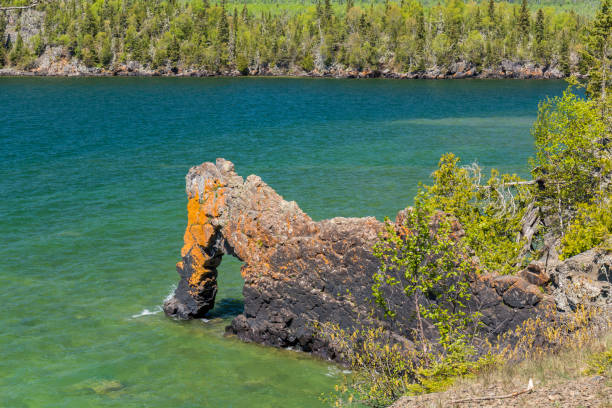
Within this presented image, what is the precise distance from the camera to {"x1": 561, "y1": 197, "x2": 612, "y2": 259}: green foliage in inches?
892

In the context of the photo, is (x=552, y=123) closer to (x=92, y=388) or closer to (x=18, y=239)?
(x=92, y=388)

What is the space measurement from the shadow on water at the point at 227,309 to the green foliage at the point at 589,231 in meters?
15.6

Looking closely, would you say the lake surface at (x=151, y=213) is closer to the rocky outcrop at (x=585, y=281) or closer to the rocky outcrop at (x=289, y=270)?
the rocky outcrop at (x=289, y=270)

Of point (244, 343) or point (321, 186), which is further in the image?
point (321, 186)

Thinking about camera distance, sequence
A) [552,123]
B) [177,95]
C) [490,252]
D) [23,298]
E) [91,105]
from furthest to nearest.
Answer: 1. [177,95]
2. [91,105]
3. [23,298]
4. [552,123]
5. [490,252]

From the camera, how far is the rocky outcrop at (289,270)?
23.1 m

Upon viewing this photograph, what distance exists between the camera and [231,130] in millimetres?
103938

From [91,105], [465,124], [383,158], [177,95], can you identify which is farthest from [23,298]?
[177,95]

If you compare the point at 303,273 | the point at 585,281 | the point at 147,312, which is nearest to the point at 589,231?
the point at 585,281

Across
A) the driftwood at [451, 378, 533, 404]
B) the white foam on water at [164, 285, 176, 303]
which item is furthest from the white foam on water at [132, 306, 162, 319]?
the driftwood at [451, 378, 533, 404]

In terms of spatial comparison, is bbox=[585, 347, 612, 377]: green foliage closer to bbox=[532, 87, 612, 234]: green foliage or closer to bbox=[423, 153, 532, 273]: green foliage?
bbox=[423, 153, 532, 273]: green foliage

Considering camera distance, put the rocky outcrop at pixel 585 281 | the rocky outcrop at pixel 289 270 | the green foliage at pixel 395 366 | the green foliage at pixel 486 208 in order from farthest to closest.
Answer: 1. the green foliage at pixel 486 208
2. the rocky outcrop at pixel 289 270
3. the rocky outcrop at pixel 585 281
4. the green foliage at pixel 395 366

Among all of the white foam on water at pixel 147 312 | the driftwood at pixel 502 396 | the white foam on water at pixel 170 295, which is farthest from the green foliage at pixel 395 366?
the white foam on water at pixel 147 312

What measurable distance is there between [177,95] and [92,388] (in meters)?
166
